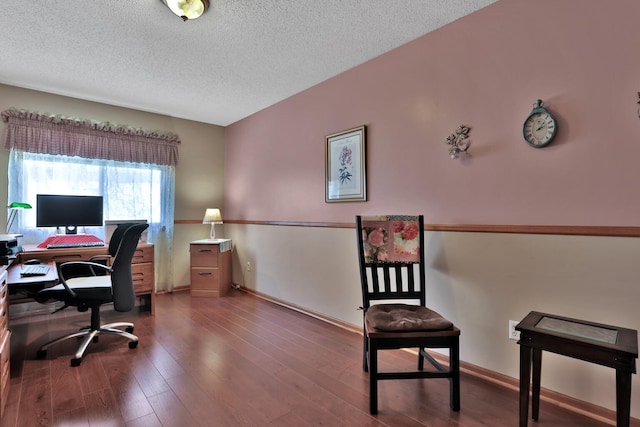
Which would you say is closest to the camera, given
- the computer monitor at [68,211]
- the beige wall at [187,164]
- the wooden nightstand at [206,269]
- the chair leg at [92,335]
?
the chair leg at [92,335]

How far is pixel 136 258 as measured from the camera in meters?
3.37

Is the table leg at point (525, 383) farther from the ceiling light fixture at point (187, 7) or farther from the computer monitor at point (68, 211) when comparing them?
the computer monitor at point (68, 211)

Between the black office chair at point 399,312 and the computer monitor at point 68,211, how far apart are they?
119 inches

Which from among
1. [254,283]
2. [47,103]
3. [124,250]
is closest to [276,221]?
[254,283]

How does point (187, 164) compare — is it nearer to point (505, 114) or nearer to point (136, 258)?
point (136, 258)

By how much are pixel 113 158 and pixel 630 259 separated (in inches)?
183

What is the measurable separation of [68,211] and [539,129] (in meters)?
4.20

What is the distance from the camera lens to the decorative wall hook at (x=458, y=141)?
2158mm

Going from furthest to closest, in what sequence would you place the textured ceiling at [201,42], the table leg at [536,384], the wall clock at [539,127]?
the textured ceiling at [201,42] < the wall clock at [539,127] < the table leg at [536,384]

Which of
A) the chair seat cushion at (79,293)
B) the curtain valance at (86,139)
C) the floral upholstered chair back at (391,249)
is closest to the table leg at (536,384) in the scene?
the floral upholstered chair back at (391,249)

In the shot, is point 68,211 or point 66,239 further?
point 68,211

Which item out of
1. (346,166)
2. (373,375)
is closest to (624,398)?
(373,375)

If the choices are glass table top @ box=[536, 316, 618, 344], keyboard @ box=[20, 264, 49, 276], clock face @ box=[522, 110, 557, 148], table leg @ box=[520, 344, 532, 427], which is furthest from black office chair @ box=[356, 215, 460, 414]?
keyboard @ box=[20, 264, 49, 276]

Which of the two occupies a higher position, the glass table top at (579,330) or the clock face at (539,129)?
the clock face at (539,129)
